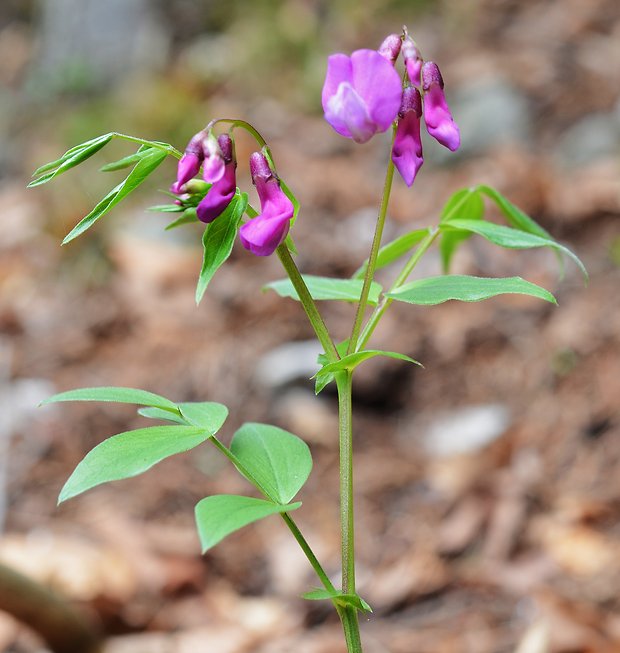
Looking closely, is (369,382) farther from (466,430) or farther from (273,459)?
(273,459)

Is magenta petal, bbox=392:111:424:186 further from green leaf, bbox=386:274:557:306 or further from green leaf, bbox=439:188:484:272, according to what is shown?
green leaf, bbox=439:188:484:272

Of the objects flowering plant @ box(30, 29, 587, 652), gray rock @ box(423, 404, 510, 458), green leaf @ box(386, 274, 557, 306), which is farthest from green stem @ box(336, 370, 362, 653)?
gray rock @ box(423, 404, 510, 458)

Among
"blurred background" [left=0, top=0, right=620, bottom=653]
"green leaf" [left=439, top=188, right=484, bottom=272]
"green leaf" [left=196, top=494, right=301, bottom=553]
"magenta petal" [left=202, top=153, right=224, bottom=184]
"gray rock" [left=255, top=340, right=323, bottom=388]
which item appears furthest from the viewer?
"gray rock" [left=255, top=340, right=323, bottom=388]

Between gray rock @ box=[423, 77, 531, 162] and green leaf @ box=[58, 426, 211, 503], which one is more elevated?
green leaf @ box=[58, 426, 211, 503]

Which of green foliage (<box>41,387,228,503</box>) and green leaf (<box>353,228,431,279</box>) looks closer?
green foliage (<box>41,387,228,503</box>)

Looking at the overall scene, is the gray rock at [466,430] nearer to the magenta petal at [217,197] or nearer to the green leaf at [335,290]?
the green leaf at [335,290]

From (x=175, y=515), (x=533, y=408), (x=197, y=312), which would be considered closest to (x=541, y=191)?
(x=533, y=408)

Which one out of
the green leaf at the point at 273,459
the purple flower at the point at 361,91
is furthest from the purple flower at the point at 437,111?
the green leaf at the point at 273,459

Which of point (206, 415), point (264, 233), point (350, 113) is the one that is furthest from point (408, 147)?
point (206, 415)
